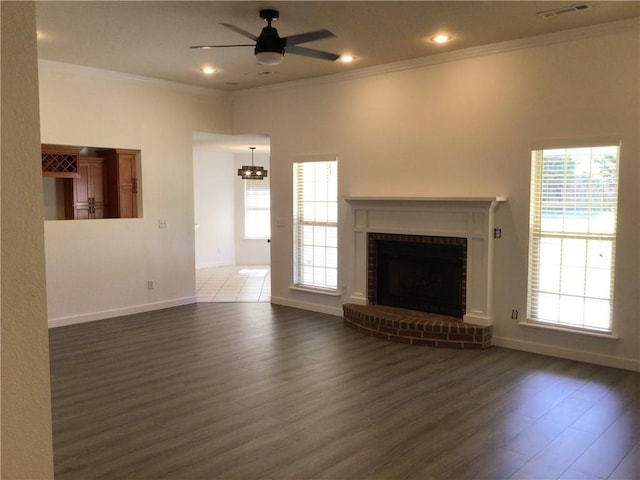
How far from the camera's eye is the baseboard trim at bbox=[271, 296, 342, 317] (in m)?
7.03

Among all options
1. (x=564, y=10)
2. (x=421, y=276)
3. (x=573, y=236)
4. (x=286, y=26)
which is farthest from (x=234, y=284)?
(x=564, y=10)

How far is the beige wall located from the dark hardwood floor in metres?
2.17

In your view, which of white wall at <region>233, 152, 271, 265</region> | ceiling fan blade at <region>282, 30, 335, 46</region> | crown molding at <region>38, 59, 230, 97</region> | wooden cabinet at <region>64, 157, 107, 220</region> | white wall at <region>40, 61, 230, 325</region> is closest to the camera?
ceiling fan blade at <region>282, 30, 335, 46</region>

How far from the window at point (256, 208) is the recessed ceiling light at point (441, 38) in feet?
25.1

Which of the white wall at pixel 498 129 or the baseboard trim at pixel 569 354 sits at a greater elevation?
the white wall at pixel 498 129

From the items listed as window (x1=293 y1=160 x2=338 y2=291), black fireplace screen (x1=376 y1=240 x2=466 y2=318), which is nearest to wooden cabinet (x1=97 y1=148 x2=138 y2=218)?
window (x1=293 y1=160 x2=338 y2=291)

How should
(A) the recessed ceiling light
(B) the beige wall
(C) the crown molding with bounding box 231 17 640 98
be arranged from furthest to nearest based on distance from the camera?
(A) the recessed ceiling light < (C) the crown molding with bounding box 231 17 640 98 < (B) the beige wall

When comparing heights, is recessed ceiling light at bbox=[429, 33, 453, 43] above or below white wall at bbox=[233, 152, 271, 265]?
above

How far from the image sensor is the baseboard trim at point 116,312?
21.1 ft

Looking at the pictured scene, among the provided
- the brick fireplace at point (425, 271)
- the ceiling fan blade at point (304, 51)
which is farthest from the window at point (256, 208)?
the ceiling fan blade at point (304, 51)

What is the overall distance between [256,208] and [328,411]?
30.2ft

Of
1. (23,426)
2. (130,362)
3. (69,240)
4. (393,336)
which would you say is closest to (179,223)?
(69,240)

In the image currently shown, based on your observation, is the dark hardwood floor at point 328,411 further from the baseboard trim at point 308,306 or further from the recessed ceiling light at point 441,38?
the recessed ceiling light at point 441,38

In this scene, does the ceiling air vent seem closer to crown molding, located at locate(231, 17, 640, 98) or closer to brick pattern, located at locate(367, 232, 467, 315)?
crown molding, located at locate(231, 17, 640, 98)
